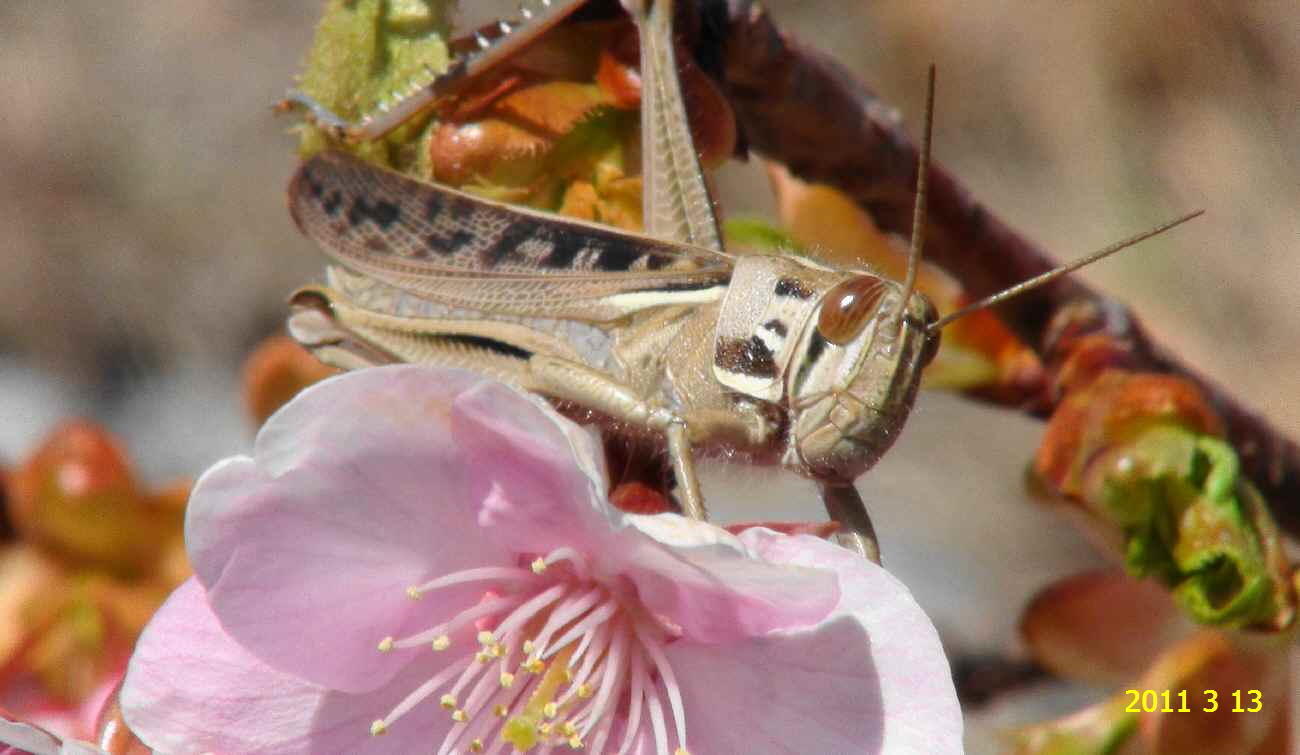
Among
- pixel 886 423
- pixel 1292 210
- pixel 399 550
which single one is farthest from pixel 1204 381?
pixel 1292 210

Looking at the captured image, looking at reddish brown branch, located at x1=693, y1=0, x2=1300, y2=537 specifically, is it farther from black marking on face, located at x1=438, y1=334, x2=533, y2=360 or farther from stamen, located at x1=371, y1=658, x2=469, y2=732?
stamen, located at x1=371, y1=658, x2=469, y2=732

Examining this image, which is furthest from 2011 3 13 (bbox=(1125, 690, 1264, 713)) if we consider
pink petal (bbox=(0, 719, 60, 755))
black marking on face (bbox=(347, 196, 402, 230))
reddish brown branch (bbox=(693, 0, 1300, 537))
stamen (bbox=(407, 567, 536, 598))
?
pink petal (bbox=(0, 719, 60, 755))

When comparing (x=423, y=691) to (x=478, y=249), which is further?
(x=478, y=249)

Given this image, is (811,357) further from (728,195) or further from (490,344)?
(728,195)

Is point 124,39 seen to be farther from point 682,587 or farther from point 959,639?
point 682,587

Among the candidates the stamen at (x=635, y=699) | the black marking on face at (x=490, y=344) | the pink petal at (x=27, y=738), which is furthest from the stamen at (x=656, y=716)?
the pink petal at (x=27, y=738)

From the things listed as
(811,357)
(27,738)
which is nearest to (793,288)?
(811,357)
